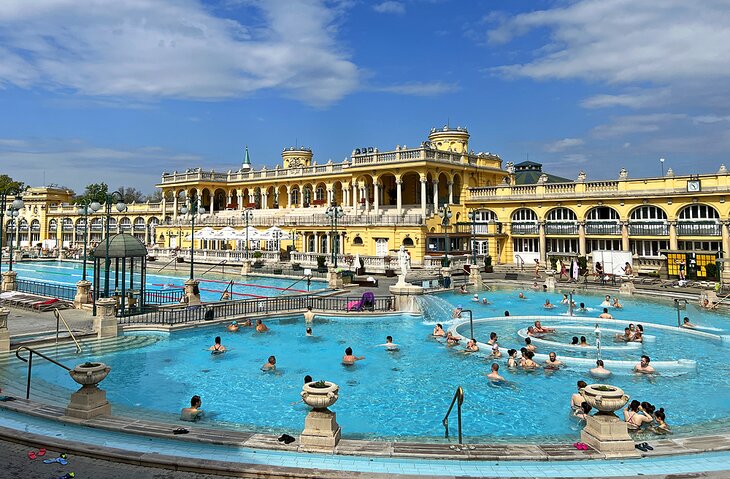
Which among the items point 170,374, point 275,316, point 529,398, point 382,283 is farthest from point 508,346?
point 382,283

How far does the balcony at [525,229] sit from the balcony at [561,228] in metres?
0.99

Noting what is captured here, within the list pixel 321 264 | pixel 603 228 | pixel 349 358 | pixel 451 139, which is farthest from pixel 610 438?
pixel 451 139

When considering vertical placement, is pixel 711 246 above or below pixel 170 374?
above

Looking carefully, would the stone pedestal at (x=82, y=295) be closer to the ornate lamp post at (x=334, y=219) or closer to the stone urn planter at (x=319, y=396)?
the ornate lamp post at (x=334, y=219)

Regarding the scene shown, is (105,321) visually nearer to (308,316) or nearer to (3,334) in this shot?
(3,334)

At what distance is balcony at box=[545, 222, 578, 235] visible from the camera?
148 feet

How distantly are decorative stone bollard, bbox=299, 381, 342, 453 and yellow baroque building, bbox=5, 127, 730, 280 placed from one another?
34120mm

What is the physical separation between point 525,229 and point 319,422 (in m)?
42.4

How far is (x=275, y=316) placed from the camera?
2364 centimetres

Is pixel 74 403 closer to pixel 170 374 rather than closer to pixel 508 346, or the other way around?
pixel 170 374

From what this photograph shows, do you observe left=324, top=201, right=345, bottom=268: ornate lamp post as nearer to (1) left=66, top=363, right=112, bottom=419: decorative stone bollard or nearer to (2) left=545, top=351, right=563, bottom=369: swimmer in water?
(2) left=545, top=351, right=563, bottom=369: swimmer in water

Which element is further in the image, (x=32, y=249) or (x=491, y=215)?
(x=32, y=249)

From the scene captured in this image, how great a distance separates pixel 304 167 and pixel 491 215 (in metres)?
25.9

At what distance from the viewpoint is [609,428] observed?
28.3ft
